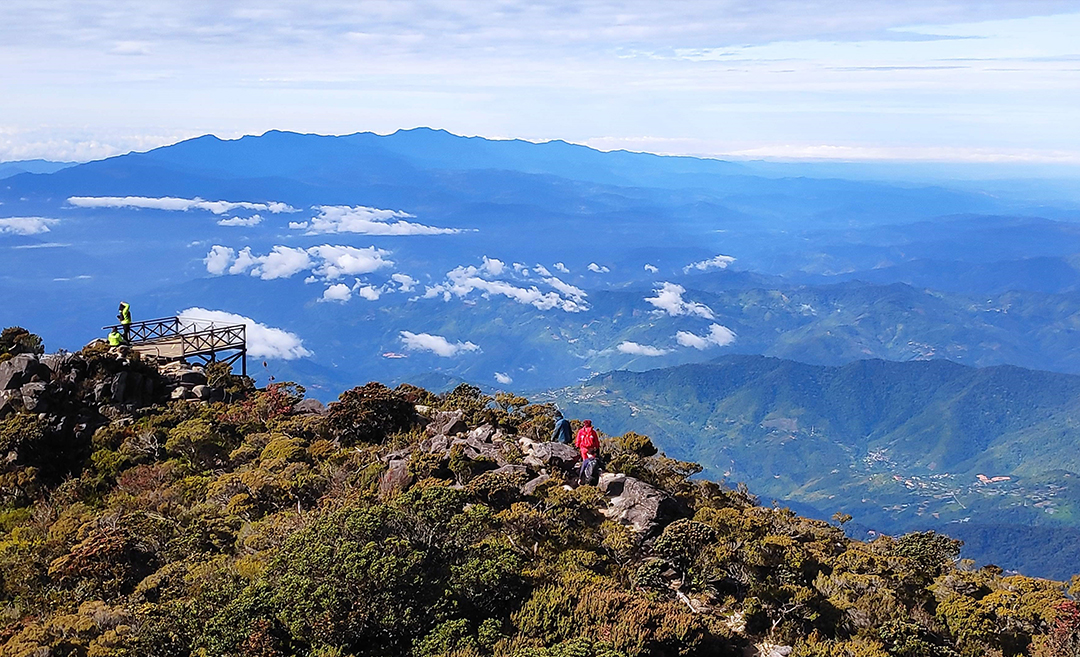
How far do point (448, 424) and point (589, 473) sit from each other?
584cm

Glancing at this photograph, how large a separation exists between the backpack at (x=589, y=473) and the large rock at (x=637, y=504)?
0.83 feet

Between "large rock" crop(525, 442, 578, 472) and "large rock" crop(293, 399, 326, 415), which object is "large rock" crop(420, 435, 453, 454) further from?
"large rock" crop(293, 399, 326, 415)

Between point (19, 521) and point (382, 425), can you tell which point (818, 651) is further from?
point (19, 521)

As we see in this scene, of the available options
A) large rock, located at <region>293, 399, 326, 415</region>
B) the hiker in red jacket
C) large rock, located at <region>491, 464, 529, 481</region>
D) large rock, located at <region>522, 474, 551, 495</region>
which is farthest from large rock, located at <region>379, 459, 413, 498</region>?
large rock, located at <region>293, 399, 326, 415</region>

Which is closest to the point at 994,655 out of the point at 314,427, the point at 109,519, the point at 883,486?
the point at 109,519

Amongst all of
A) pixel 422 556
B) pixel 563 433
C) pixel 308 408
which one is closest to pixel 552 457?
pixel 563 433

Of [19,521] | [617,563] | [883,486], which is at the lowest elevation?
[883,486]

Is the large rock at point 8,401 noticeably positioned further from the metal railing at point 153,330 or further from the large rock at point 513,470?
the large rock at point 513,470

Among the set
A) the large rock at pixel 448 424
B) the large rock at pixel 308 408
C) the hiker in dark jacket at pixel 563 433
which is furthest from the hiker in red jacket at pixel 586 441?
the large rock at pixel 308 408

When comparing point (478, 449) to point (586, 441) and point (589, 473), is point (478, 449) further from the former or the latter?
point (589, 473)

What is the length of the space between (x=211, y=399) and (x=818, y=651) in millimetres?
22148

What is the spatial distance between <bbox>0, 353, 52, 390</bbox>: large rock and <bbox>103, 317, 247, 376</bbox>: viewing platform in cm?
613

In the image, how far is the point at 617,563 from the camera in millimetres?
15625

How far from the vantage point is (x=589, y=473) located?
762 inches
